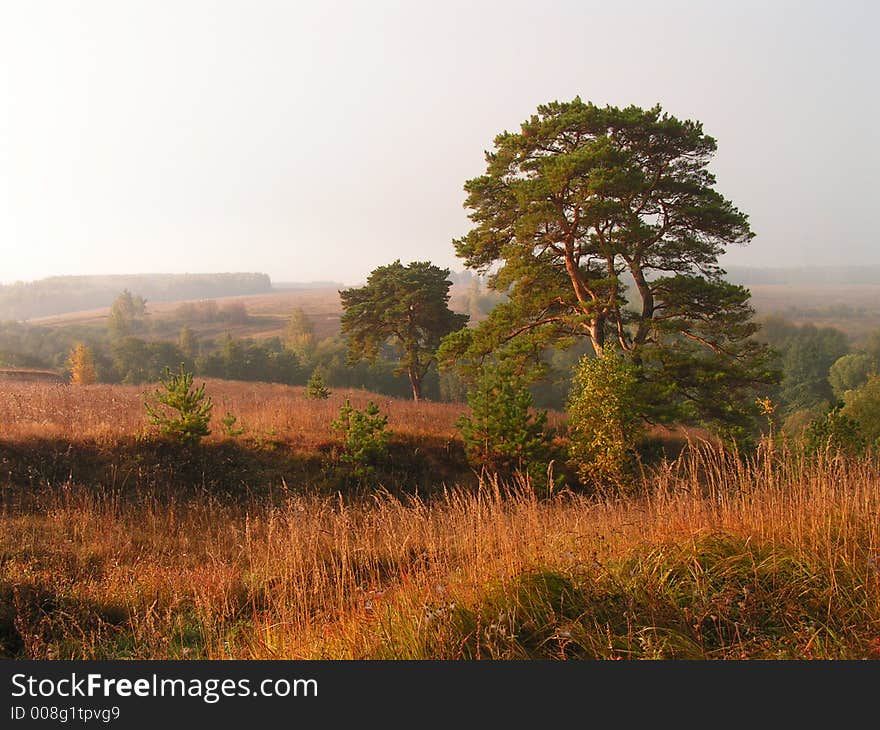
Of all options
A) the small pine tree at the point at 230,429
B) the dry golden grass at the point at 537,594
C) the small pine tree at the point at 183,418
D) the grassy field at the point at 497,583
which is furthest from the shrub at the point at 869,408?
the small pine tree at the point at 183,418

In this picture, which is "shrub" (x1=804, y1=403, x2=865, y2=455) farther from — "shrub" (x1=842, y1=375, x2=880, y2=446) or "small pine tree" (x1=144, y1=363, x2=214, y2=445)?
"shrub" (x1=842, y1=375, x2=880, y2=446)

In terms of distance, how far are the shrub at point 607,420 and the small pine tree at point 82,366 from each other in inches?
2063

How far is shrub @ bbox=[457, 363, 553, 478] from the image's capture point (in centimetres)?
1227

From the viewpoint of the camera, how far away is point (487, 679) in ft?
9.40

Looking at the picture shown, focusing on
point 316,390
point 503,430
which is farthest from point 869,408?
point 316,390

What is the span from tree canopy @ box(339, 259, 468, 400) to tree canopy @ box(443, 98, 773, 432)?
959 cm

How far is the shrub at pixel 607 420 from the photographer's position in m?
11.8

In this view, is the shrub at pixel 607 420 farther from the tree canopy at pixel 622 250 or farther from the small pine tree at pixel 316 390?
the small pine tree at pixel 316 390

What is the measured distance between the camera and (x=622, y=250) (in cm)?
1557

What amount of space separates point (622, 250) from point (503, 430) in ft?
24.2

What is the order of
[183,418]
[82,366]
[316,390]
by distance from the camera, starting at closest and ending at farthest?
[183,418]
[316,390]
[82,366]

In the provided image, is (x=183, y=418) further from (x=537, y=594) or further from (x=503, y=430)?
(x=537, y=594)

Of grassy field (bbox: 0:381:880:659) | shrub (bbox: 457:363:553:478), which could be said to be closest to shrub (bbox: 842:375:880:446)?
shrub (bbox: 457:363:553:478)

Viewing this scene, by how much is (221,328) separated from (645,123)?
94.9m
